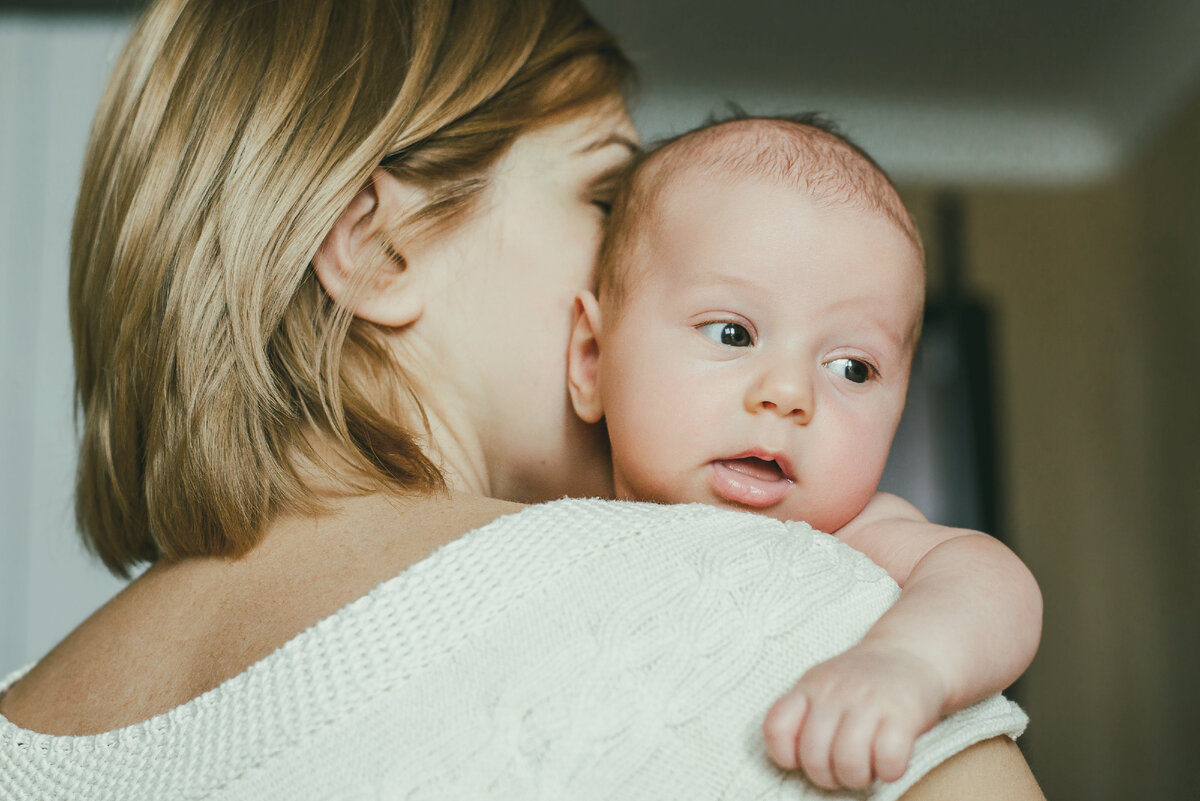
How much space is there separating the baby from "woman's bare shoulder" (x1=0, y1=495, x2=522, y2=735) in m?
0.23

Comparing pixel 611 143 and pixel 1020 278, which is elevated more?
pixel 611 143

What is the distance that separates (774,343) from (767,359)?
0.06ft

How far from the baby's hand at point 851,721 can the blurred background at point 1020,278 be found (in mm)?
2954

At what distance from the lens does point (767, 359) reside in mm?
877

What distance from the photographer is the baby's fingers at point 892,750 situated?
0.55 metres

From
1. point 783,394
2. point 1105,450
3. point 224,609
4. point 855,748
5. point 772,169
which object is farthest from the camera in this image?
point 1105,450

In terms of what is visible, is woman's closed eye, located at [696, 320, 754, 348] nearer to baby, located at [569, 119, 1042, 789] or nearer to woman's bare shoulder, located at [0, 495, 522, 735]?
baby, located at [569, 119, 1042, 789]

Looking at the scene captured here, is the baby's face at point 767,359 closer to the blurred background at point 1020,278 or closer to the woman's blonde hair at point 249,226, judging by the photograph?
the woman's blonde hair at point 249,226

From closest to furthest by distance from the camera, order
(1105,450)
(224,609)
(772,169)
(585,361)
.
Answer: (224,609)
(772,169)
(585,361)
(1105,450)

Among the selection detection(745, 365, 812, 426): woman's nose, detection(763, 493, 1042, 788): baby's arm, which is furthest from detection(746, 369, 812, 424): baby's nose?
detection(763, 493, 1042, 788): baby's arm

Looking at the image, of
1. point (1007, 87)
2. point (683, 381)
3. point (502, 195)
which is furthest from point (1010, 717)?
point (1007, 87)

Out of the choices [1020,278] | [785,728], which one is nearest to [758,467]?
[785,728]

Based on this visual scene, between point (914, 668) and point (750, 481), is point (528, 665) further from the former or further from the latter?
point (750, 481)

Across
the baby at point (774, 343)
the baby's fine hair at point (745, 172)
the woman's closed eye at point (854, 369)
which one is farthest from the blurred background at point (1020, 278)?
the woman's closed eye at point (854, 369)
